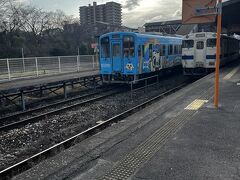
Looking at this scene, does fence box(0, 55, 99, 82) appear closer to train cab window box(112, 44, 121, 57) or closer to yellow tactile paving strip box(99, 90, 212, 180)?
train cab window box(112, 44, 121, 57)

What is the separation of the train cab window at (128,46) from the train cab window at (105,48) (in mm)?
1240

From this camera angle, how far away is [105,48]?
16234 mm

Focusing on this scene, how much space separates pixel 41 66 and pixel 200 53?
14.7m

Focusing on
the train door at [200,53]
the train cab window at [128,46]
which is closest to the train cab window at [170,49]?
the train door at [200,53]

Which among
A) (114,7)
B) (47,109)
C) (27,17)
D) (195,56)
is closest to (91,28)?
(27,17)

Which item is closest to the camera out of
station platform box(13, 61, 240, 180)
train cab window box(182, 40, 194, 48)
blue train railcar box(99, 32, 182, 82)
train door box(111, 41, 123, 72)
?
station platform box(13, 61, 240, 180)

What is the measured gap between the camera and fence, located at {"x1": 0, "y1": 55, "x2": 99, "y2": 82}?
21.1 metres

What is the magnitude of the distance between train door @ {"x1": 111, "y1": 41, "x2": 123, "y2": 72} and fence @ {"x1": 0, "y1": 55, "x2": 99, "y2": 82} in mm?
10254

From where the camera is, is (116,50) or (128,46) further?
(116,50)

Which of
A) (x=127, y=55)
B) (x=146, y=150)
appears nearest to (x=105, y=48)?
(x=127, y=55)

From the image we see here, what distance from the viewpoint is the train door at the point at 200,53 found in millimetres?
18828

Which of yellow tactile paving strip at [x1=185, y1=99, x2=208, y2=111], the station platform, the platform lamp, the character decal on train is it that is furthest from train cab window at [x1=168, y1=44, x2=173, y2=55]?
the station platform

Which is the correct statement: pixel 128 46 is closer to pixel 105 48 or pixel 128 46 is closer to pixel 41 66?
pixel 105 48

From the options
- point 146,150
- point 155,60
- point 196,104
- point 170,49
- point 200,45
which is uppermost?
point 200,45
